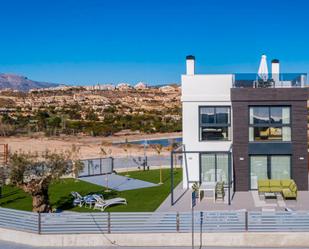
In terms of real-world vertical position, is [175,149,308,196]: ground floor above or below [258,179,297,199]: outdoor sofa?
above

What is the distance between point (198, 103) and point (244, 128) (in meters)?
2.27

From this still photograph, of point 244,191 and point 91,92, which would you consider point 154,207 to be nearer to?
point 244,191

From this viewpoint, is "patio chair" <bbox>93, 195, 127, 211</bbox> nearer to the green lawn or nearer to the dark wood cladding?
the green lawn

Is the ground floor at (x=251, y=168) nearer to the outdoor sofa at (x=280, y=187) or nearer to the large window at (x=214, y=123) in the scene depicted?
the large window at (x=214, y=123)

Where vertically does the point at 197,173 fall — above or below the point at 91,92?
below

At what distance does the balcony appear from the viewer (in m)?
21.6

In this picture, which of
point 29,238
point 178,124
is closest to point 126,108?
point 178,124

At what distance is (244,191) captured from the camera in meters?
21.3

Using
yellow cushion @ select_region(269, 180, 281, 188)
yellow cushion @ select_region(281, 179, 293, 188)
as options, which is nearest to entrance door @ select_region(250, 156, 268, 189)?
yellow cushion @ select_region(281, 179, 293, 188)

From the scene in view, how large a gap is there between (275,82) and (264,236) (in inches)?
383

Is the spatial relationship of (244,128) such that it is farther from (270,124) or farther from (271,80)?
(271,80)

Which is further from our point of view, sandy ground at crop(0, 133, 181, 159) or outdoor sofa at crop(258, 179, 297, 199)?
sandy ground at crop(0, 133, 181, 159)

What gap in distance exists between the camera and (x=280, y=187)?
1900cm

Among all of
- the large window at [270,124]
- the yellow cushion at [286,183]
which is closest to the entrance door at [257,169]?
the large window at [270,124]
